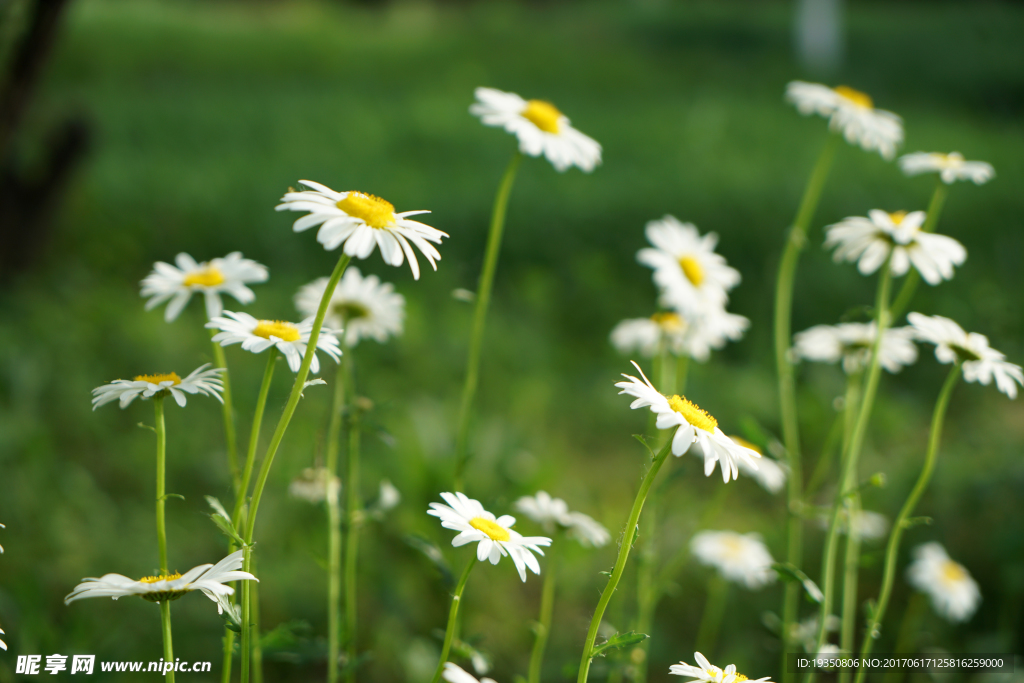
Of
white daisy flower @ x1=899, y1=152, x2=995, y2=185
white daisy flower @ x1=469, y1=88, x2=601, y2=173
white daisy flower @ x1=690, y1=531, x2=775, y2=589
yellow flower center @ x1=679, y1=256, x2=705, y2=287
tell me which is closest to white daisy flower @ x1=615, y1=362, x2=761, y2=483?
white daisy flower @ x1=469, y1=88, x2=601, y2=173

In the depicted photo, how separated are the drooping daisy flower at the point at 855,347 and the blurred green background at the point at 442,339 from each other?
0.30m

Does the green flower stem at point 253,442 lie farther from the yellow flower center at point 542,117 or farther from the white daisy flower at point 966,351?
the white daisy flower at point 966,351

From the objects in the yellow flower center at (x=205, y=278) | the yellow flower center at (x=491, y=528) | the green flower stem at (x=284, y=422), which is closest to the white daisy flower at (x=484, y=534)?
the yellow flower center at (x=491, y=528)

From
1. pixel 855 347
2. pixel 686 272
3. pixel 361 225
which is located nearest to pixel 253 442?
pixel 361 225

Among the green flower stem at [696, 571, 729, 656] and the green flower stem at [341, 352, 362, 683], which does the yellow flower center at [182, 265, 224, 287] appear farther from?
the green flower stem at [696, 571, 729, 656]

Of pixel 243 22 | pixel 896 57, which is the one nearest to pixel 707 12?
pixel 896 57

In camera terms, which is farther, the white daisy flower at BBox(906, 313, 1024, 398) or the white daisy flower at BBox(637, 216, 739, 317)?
the white daisy flower at BBox(637, 216, 739, 317)

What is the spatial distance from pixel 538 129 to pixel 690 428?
612mm

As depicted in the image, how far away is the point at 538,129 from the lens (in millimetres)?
Result: 1180

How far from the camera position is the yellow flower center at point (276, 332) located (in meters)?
0.83

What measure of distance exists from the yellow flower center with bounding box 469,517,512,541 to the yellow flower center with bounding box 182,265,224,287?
1.44 feet

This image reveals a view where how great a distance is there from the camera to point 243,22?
927 cm

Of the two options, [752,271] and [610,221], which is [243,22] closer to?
[610,221]

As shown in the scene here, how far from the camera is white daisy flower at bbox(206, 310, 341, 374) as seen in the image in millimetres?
796
